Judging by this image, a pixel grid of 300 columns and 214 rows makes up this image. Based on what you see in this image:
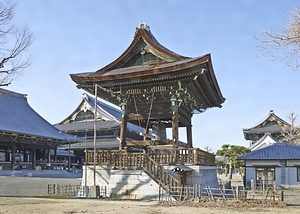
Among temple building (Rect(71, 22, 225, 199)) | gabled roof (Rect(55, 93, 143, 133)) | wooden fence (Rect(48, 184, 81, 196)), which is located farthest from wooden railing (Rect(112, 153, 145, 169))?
gabled roof (Rect(55, 93, 143, 133))

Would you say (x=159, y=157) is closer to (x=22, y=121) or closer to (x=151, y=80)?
(x=151, y=80)

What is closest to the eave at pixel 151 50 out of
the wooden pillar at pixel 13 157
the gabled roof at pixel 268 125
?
the wooden pillar at pixel 13 157

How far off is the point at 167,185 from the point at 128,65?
794 cm

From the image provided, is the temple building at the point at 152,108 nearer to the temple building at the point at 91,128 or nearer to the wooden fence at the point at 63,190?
the wooden fence at the point at 63,190

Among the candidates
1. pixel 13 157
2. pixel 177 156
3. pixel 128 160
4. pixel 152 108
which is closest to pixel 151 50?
pixel 152 108

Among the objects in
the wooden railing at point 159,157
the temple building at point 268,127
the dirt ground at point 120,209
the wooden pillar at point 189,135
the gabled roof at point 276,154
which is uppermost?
the temple building at point 268,127

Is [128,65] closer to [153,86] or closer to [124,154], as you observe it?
[153,86]

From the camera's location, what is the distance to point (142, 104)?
798 inches

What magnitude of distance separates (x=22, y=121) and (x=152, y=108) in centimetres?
2920

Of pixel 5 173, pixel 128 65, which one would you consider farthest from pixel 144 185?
pixel 5 173

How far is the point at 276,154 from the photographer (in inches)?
1389

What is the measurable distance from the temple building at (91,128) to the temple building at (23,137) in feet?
12.5

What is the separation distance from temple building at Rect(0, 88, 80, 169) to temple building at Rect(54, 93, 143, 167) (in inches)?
150

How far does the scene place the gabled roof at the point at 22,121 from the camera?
131 feet
